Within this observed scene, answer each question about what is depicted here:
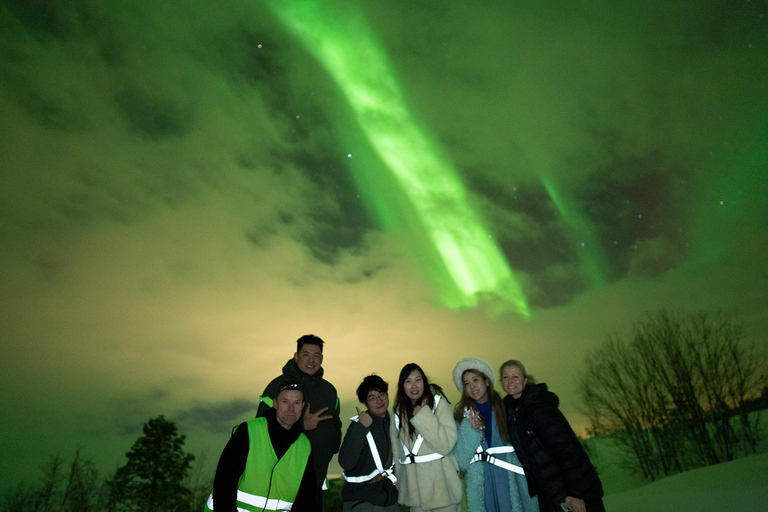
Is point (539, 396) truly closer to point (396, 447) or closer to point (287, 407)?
point (396, 447)

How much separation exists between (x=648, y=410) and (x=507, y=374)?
109 feet

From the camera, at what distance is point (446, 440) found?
4836 millimetres

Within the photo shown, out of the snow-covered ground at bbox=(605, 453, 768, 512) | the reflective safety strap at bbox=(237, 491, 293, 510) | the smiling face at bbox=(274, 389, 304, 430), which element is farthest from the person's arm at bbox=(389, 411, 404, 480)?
the snow-covered ground at bbox=(605, 453, 768, 512)

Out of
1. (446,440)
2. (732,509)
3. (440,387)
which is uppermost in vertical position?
(440,387)

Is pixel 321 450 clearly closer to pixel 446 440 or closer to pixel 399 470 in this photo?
pixel 399 470

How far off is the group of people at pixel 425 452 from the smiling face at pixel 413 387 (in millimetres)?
12

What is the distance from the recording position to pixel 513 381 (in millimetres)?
4922

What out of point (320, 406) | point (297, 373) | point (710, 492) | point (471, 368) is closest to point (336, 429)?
point (320, 406)

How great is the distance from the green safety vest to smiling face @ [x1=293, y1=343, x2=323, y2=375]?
2.25 metres

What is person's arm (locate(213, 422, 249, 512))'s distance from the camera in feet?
11.4

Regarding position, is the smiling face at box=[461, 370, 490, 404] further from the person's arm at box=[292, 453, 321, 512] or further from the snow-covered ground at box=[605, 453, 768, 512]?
the snow-covered ground at box=[605, 453, 768, 512]

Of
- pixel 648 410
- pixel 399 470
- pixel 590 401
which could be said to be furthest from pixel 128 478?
pixel 399 470

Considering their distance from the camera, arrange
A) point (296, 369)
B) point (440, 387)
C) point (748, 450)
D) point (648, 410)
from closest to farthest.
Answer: point (440, 387) → point (296, 369) → point (748, 450) → point (648, 410)

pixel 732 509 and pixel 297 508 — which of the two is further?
pixel 732 509
